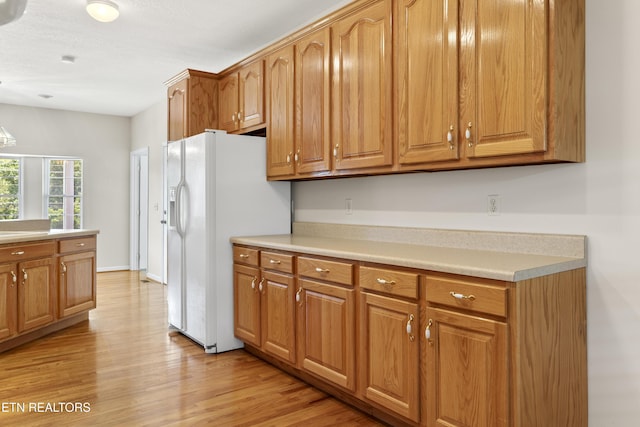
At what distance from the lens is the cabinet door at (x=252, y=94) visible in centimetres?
363

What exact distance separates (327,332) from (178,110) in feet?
8.94

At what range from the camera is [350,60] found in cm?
280

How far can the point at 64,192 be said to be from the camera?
7.07 meters

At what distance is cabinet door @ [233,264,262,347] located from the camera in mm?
3207

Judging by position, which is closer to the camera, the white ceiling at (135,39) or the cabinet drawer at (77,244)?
the white ceiling at (135,39)

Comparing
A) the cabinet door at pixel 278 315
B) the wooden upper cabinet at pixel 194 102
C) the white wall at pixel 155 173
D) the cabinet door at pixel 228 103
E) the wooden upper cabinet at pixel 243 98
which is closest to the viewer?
the cabinet door at pixel 278 315

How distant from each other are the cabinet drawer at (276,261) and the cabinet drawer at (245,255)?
93 millimetres

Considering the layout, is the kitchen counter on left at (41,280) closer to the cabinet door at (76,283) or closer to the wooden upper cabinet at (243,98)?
the cabinet door at (76,283)

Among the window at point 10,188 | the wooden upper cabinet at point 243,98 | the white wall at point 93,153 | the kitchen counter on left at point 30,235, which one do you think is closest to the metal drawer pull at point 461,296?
the wooden upper cabinet at point 243,98

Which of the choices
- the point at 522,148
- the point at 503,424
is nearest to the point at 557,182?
the point at 522,148

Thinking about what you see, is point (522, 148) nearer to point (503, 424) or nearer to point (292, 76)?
point (503, 424)

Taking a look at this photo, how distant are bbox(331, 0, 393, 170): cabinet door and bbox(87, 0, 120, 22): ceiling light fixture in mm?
1628

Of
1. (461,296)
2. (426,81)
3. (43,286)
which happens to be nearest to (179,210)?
(43,286)

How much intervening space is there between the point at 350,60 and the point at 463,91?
0.88m
